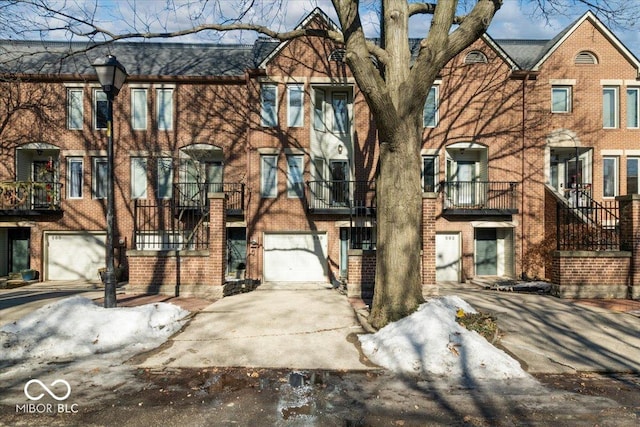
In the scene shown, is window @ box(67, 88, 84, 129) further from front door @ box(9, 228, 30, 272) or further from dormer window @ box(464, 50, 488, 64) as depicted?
dormer window @ box(464, 50, 488, 64)

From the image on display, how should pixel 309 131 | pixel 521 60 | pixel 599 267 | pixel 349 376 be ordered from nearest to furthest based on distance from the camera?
1. pixel 349 376
2. pixel 599 267
3. pixel 309 131
4. pixel 521 60

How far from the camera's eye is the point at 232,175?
1504cm

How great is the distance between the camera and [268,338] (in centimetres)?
646

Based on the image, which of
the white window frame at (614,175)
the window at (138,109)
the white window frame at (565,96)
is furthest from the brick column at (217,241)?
the white window frame at (614,175)

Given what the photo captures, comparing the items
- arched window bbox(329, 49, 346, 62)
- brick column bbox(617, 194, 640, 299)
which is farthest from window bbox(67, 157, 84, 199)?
brick column bbox(617, 194, 640, 299)

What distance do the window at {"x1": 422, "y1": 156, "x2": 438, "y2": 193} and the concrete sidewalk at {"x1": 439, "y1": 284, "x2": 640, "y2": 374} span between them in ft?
23.1

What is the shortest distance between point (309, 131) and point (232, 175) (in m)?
3.81

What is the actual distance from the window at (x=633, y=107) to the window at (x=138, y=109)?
21.5 meters

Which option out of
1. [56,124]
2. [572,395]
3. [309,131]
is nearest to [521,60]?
[309,131]

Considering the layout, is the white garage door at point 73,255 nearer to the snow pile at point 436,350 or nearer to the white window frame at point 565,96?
the snow pile at point 436,350

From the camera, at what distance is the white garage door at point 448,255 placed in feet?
49.7

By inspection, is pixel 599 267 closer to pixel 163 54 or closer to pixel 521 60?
pixel 521 60

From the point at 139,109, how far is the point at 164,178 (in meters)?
3.32

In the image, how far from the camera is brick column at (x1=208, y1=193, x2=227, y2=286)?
10.1m
